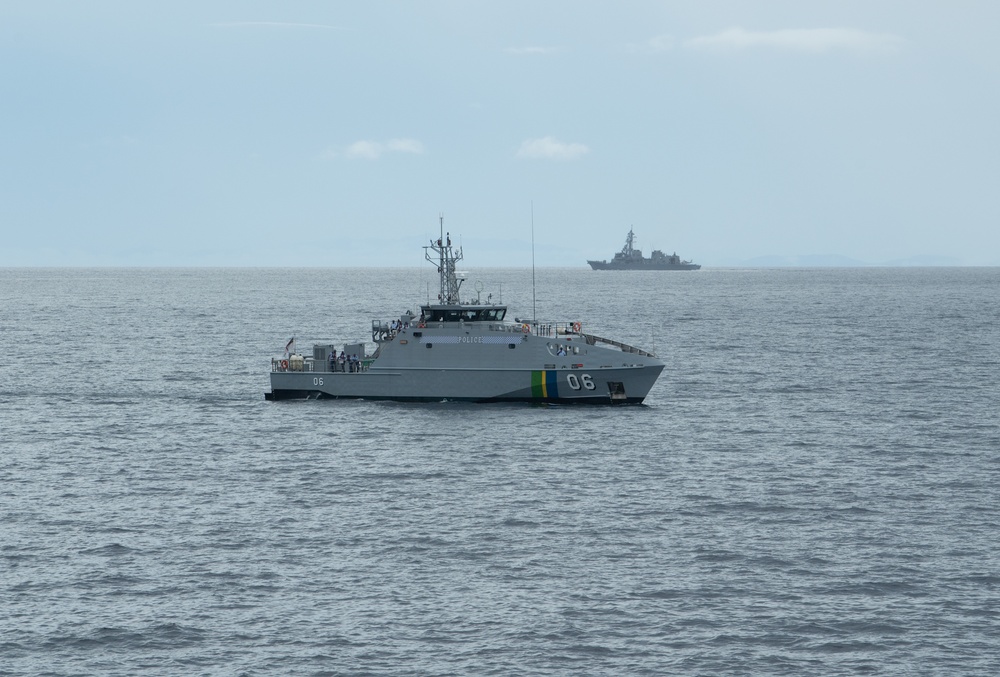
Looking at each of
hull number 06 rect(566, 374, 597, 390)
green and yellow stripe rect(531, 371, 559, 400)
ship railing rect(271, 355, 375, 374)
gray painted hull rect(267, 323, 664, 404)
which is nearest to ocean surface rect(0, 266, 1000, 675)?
gray painted hull rect(267, 323, 664, 404)

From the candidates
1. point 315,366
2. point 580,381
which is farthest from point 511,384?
point 315,366

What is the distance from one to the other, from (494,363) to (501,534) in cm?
2693

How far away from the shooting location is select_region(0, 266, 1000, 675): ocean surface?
30.3 metres

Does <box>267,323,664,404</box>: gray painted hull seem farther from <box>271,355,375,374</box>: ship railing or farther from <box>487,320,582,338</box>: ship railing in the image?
<box>271,355,375,374</box>: ship railing

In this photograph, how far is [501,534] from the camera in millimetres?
39969

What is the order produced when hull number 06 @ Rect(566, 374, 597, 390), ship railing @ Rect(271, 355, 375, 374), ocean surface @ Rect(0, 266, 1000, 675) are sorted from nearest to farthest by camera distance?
ocean surface @ Rect(0, 266, 1000, 675) → hull number 06 @ Rect(566, 374, 597, 390) → ship railing @ Rect(271, 355, 375, 374)

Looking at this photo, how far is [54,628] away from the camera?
31.5 metres

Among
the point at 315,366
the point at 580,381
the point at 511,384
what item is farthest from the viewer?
the point at 315,366

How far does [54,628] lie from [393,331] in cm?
3724

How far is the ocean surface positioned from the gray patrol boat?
139cm

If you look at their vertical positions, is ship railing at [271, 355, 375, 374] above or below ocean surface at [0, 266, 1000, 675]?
above

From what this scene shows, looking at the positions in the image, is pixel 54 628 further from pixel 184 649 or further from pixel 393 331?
pixel 393 331

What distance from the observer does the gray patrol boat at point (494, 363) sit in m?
65.9

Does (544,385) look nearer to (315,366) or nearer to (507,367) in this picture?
(507,367)
